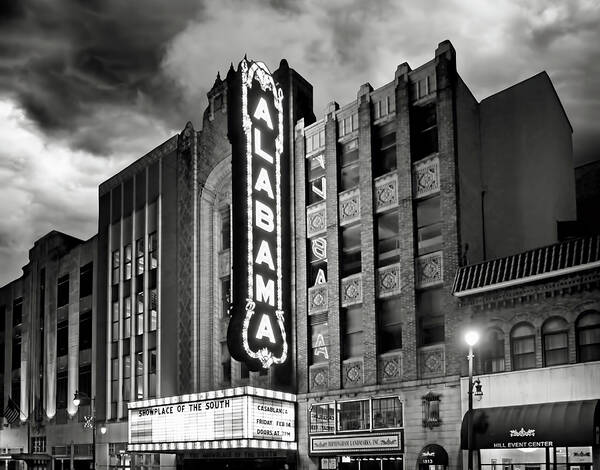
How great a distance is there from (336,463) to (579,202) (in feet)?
67.8

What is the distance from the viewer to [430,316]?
110ft

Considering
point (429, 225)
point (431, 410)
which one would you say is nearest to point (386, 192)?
point (429, 225)

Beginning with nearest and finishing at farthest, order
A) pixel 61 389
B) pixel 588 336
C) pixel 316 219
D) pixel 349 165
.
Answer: pixel 588 336 → pixel 349 165 → pixel 316 219 → pixel 61 389

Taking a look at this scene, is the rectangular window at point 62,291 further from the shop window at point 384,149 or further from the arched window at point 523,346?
the arched window at point 523,346

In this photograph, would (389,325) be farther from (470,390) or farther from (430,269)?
(470,390)

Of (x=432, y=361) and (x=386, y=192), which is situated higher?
(x=386, y=192)

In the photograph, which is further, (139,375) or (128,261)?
(128,261)

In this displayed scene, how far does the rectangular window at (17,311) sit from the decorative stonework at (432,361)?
43.0m

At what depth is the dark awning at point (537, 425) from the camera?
26.6m

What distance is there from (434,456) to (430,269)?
7.57 m

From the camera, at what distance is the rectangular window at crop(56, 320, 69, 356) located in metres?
56.8

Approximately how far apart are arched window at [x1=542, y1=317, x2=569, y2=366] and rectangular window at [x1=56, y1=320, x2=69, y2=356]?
37.3 metres

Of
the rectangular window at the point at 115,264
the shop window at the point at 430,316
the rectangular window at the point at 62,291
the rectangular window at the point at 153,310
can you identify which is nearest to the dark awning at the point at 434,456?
the shop window at the point at 430,316

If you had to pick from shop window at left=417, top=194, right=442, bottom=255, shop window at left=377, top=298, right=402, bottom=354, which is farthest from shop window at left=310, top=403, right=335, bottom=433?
shop window at left=417, top=194, right=442, bottom=255
